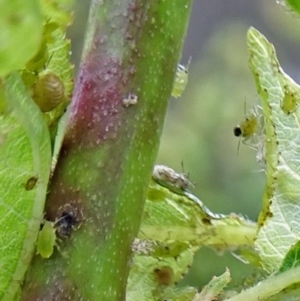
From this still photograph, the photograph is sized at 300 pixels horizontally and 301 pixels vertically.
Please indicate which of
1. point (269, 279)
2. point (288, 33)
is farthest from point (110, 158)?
point (288, 33)

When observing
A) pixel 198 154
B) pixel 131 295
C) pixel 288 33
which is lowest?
pixel 198 154

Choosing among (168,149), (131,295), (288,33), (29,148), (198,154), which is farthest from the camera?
(288,33)

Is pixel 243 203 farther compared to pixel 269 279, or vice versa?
pixel 243 203

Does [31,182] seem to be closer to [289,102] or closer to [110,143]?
[110,143]

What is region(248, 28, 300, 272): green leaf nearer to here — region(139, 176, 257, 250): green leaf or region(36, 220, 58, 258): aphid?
region(139, 176, 257, 250): green leaf

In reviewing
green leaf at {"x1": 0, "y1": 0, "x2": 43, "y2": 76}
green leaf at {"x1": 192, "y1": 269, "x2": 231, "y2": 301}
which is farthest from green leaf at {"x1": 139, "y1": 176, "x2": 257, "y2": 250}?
green leaf at {"x1": 0, "y1": 0, "x2": 43, "y2": 76}

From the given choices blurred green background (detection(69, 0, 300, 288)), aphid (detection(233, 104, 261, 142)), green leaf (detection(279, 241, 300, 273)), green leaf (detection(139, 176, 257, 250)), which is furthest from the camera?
blurred green background (detection(69, 0, 300, 288))

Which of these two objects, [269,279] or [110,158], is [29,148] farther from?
[269,279]
